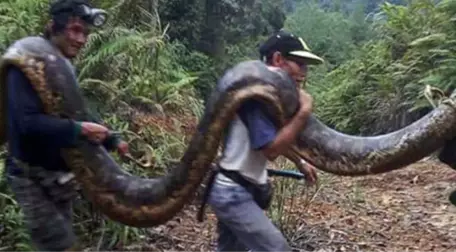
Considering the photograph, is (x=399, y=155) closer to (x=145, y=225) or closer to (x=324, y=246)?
(x=145, y=225)

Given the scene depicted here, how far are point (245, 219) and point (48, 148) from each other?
1089mm

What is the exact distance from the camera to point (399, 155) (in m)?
4.18

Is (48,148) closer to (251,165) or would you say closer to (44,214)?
(44,214)

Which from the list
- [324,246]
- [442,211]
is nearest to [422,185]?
[442,211]

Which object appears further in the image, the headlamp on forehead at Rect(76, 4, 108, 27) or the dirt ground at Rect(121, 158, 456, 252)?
the dirt ground at Rect(121, 158, 456, 252)

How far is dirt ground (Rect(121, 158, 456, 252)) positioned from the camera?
679 cm

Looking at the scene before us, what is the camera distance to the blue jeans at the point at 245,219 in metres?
4.00

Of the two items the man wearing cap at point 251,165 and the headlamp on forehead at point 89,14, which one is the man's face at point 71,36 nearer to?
the headlamp on forehead at point 89,14

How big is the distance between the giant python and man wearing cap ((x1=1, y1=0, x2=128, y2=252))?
0.07 metres

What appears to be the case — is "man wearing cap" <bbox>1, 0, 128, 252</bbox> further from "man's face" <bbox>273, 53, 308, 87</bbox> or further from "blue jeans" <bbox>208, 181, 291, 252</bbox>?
"man's face" <bbox>273, 53, 308, 87</bbox>

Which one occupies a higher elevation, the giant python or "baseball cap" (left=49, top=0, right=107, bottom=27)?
"baseball cap" (left=49, top=0, right=107, bottom=27)

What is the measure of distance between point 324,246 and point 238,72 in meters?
3.15

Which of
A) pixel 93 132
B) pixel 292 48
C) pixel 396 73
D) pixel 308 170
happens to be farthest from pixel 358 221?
pixel 396 73

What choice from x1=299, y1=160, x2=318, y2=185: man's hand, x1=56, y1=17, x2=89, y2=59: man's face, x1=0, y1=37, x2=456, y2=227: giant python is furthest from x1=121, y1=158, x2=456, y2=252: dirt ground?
x1=56, y1=17, x2=89, y2=59: man's face
